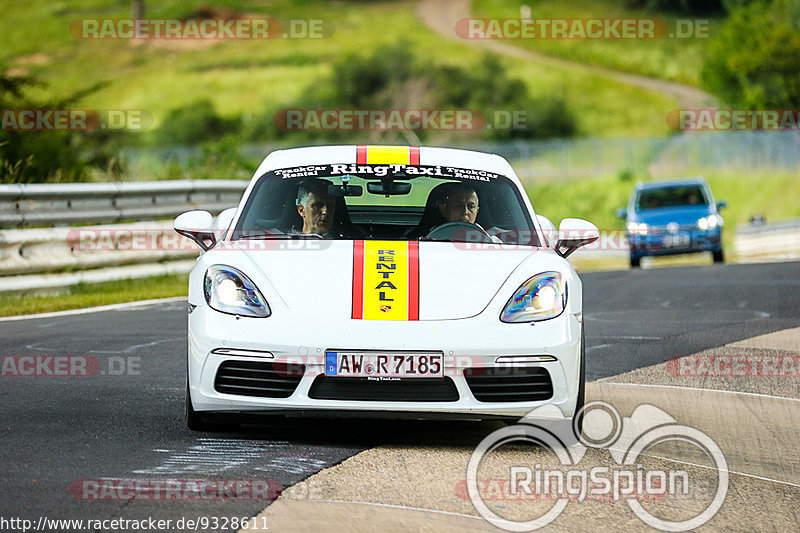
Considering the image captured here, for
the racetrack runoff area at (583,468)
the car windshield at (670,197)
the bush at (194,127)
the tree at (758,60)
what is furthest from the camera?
the bush at (194,127)

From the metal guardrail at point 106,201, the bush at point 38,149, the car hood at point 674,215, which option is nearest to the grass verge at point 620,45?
the car hood at point 674,215

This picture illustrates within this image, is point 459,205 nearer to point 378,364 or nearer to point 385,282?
point 385,282

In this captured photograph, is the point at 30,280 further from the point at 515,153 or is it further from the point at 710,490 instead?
the point at 515,153

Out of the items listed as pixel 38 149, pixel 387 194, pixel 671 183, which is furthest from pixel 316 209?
pixel 671 183

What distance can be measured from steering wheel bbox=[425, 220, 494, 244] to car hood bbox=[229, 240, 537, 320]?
37 cm

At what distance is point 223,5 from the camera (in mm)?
117312

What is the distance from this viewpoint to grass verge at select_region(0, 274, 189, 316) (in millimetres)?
11836

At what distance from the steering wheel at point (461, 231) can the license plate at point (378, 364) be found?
1.09 m

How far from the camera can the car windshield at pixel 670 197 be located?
2320 centimetres

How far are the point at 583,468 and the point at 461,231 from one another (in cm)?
166

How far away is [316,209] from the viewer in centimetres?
692

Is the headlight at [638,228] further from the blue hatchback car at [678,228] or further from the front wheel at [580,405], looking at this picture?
the front wheel at [580,405]

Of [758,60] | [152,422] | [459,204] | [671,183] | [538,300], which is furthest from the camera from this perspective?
[758,60]

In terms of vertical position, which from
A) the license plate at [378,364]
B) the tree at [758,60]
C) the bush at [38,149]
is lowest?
the license plate at [378,364]
